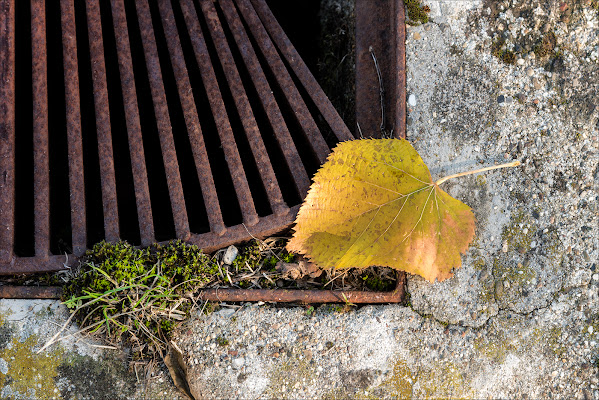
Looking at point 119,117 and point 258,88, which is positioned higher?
point 258,88

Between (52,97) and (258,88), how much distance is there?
96 centimetres

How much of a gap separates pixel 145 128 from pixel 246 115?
0.58 meters

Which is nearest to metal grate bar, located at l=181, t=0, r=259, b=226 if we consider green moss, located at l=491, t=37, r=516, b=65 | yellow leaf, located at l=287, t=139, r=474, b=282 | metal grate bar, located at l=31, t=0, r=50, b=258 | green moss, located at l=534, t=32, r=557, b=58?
yellow leaf, located at l=287, t=139, r=474, b=282

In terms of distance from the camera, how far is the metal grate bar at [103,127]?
68.2 inches

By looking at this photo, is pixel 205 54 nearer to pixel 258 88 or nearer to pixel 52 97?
pixel 258 88

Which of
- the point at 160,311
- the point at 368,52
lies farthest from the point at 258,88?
the point at 160,311

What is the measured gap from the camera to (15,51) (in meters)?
1.86

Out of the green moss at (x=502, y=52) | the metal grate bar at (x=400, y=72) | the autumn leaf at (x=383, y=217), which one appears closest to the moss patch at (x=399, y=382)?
the autumn leaf at (x=383, y=217)

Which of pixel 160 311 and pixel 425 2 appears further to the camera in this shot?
pixel 425 2

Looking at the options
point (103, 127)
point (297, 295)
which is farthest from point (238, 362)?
point (103, 127)

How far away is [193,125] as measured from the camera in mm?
1813

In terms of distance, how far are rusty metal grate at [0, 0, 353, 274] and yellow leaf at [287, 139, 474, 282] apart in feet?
0.43

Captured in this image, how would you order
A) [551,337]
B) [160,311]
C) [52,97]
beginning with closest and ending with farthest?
1. [160,311]
2. [551,337]
3. [52,97]

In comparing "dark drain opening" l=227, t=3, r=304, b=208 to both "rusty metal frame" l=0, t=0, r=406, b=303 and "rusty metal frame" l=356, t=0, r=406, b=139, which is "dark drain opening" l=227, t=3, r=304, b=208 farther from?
"rusty metal frame" l=356, t=0, r=406, b=139
